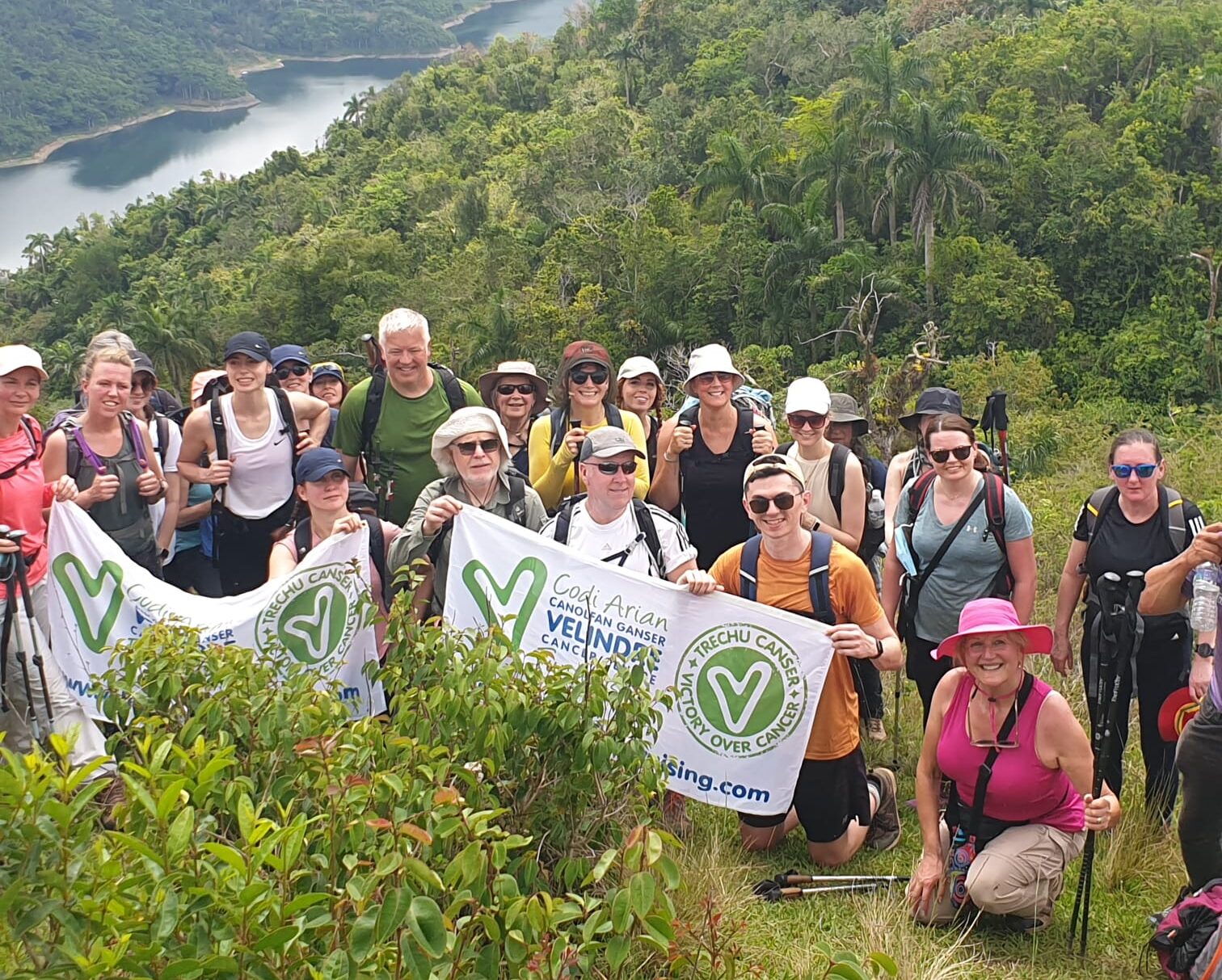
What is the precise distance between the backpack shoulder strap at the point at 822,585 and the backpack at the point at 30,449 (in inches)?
137

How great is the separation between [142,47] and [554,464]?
7464 inches

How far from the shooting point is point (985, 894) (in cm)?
447

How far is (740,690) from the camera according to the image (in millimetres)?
5094

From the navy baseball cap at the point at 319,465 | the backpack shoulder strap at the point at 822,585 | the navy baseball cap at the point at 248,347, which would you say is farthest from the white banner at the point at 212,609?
the backpack shoulder strap at the point at 822,585

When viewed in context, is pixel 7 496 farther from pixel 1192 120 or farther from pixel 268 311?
pixel 268 311

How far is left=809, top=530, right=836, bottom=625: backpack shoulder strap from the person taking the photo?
16.1 feet

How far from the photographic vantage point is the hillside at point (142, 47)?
506 ft

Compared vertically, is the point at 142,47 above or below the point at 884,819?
above

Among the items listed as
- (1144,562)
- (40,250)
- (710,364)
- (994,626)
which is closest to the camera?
(994,626)

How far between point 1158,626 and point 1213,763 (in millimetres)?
885

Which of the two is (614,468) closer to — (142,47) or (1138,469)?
(1138,469)

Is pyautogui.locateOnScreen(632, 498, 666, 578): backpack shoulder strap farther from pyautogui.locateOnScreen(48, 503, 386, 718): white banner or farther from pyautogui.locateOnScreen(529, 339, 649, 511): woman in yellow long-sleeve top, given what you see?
pyautogui.locateOnScreen(48, 503, 386, 718): white banner

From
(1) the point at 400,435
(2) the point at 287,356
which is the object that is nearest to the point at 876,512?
(1) the point at 400,435

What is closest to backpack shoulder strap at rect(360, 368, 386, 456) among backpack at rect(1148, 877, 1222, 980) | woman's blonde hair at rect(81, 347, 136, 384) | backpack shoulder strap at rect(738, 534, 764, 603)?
woman's blonde hair at rect(81, 347, 136, 384)
